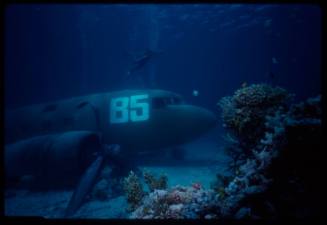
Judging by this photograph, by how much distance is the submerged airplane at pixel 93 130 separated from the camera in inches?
391

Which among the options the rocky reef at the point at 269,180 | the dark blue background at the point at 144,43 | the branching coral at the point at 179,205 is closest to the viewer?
the rocky reef at the point at 269,180

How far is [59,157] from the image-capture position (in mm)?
9711

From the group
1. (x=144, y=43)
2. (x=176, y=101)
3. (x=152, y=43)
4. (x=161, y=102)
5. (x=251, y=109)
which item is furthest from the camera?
(x=144, y=43)

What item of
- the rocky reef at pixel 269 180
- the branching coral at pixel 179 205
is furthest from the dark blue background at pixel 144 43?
the branching coral at pixel 179 205

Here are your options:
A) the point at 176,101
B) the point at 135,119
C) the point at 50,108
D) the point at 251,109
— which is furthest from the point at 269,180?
the point at 50,108

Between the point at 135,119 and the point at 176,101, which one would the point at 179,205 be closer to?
the point at 135,119

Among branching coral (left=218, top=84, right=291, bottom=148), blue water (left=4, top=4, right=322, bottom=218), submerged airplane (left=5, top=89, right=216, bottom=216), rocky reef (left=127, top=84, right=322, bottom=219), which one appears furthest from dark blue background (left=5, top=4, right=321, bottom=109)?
rocky reef (left=127, top=84, right=322, bottom=219)

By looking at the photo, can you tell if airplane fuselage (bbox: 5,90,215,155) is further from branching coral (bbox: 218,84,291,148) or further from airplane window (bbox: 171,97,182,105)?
branching coral (bbox: 218,84,291,148)

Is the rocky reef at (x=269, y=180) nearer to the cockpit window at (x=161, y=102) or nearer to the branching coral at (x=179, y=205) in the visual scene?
the branching coral at (x=179, y=205)

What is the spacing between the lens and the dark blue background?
34812 millimetres

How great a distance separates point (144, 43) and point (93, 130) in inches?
1590

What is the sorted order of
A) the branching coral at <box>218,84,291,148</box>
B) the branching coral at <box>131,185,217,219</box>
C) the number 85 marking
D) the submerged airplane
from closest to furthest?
the branching coral at <box>131,185,217,219</box> → the branching coral at <box>218,84,291,148</box> → the submerged airplane → the number 85 marking

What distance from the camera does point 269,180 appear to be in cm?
460

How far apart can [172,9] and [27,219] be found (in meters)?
32.4
